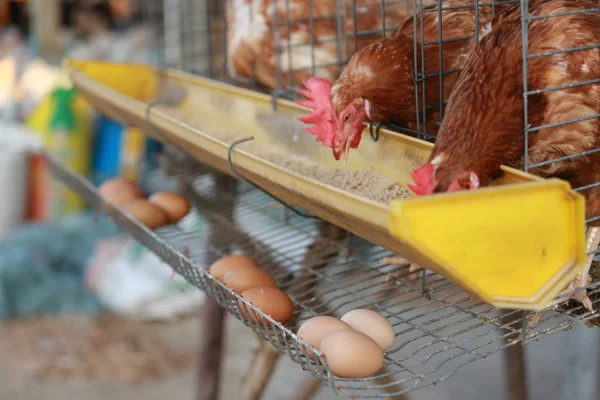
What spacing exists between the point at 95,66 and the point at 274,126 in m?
0.70

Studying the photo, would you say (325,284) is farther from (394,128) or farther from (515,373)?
(515,373)

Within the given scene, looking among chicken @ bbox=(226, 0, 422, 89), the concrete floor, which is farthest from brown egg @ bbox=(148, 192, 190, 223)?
the concrete floor

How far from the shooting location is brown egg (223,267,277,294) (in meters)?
1.06

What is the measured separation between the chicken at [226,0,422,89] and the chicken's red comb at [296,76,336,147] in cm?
24

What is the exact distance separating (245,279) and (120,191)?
640 mm

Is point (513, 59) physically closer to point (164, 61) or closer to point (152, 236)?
point (152, 236)

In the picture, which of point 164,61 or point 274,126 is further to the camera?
point 164,61

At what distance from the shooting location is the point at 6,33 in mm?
4332

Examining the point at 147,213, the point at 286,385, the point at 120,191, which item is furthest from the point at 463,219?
the point at 286,385

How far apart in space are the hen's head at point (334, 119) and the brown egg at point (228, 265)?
234 millimetres

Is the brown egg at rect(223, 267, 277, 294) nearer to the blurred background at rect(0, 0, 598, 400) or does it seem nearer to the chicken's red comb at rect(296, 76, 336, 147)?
the chicken's red comb at rect(296, 76, 336, 147)

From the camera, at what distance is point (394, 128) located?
1.19 m

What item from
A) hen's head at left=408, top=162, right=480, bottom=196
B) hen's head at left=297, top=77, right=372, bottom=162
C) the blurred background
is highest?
hen's head at left=297, top=77, right=372, bottom=162

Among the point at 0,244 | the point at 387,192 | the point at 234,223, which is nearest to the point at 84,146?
the point at 0,244
